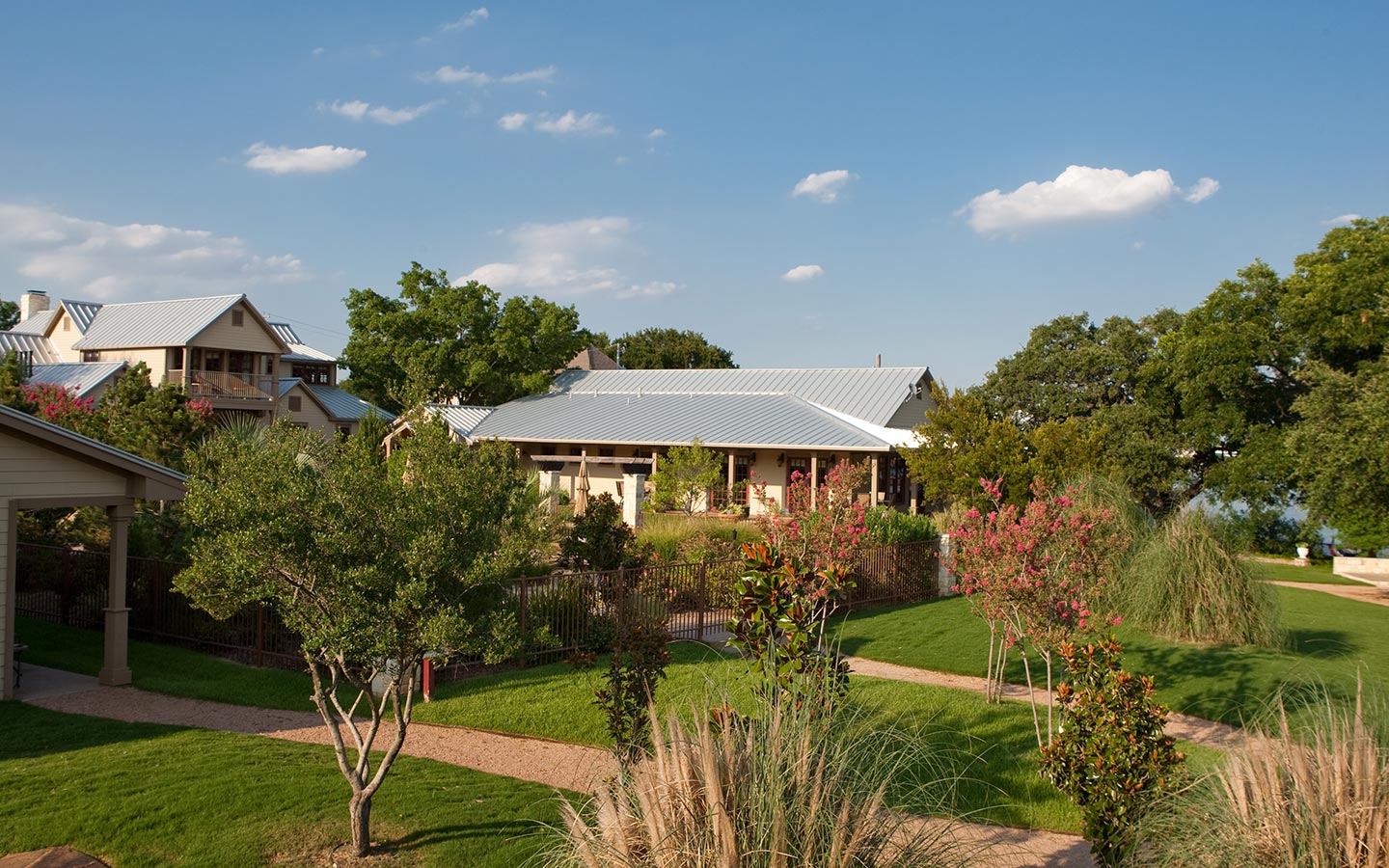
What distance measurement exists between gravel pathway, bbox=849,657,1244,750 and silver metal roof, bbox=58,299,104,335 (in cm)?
4127

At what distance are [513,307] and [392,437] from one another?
14.6m

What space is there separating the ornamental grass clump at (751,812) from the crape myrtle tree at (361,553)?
7.47ft

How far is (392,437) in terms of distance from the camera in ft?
104

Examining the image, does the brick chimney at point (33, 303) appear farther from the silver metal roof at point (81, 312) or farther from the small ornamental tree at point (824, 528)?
the small ornamental tree at point (824, 528)

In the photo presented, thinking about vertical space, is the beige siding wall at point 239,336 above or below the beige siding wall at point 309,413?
above

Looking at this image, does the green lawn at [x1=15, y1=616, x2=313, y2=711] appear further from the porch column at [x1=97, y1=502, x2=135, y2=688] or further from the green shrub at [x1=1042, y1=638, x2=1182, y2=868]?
the green shrub at [x1=1042, y1=638, x2=1182, y2=868]

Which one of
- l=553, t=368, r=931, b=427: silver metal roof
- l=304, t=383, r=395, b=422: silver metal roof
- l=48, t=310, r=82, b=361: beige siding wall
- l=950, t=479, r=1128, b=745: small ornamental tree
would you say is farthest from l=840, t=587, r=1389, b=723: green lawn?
l=48, t=310, r=82, b=361: beige siding wall

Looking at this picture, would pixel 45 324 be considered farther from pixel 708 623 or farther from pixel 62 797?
pixel 62 797

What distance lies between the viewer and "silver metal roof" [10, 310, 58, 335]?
4435 cm

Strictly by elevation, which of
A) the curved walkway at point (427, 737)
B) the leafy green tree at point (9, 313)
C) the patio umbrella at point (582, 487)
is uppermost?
the leafy green tree at point (9, 313)

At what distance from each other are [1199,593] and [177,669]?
14.0 metres

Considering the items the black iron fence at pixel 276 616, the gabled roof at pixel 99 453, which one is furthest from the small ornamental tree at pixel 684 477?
the gabled roof at pixel 99 453

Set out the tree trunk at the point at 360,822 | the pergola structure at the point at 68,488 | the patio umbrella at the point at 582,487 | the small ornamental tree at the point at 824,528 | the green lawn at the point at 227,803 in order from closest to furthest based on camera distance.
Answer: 1. the tree trunk at the point at 360,822
2. the green lawn at the point at 227,803
3. the pergola structure at the point at 68,488
4. the small ornamental tree at the point at 824,528
5. the patio umbrella at the point at 582,487

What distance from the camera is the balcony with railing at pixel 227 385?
126ft
